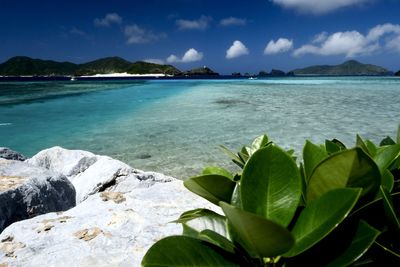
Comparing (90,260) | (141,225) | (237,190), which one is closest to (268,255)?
(237,190)

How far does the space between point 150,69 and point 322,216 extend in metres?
173

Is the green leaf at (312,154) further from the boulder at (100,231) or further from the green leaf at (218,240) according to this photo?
the boulder at (100,231)

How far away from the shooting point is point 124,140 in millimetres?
10219

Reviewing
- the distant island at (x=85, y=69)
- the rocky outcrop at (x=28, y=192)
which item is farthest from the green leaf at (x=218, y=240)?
the distant island at (x=85, y=69)

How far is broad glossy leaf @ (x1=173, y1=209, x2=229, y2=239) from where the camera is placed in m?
0.86

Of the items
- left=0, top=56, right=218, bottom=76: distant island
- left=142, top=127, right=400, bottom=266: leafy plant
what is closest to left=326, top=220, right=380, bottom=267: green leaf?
left=142, top=127, right=400, bottom=266: leafy plant

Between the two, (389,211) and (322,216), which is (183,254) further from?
(389,211)

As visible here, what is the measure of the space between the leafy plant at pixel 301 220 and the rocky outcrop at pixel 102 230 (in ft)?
3.20

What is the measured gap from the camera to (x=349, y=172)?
674 millimetres

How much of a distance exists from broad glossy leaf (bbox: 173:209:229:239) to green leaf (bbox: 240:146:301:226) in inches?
6.5

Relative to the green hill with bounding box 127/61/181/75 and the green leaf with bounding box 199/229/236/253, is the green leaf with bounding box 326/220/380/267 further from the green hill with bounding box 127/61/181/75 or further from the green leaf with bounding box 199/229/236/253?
the green hill with bounding box 127/61/181/75

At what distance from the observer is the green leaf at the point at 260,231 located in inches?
21.8

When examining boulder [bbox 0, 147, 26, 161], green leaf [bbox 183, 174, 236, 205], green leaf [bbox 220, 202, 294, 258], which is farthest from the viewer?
boulder [bbox 0, 147, 26, 161]

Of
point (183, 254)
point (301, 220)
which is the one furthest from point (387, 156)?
point (183, 254)
